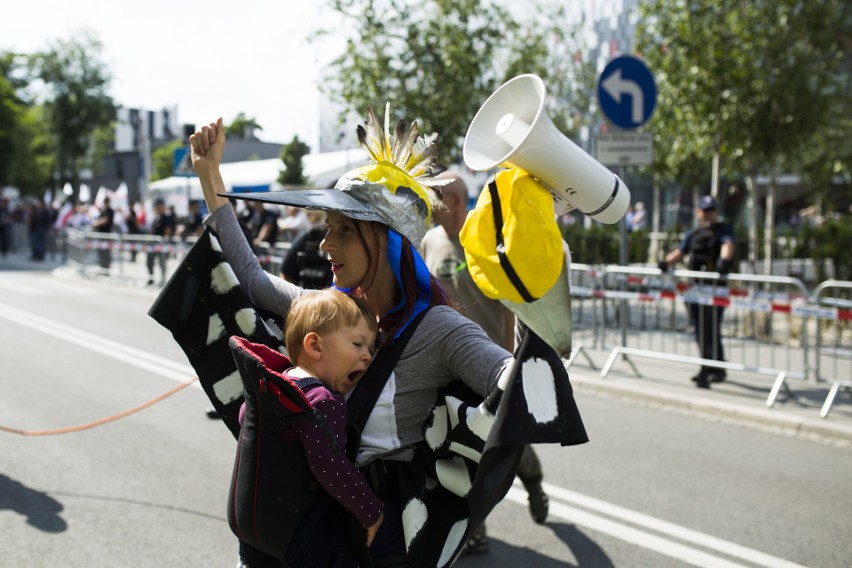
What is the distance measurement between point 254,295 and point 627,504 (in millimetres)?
3394

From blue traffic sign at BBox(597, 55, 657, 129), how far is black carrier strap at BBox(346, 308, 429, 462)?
735 cm

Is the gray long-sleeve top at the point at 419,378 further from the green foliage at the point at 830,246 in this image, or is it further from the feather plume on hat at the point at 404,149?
the green foliage at the point at 830,246

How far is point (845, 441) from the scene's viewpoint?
678 cm

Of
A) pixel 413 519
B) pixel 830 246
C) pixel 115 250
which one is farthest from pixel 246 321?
pixel 115 250

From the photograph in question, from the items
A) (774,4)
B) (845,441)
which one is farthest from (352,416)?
(774,4)

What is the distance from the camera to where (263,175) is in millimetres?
26953

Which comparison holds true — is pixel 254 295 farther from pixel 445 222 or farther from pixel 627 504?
pixel 627 504

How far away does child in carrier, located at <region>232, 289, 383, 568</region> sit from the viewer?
6.30 ft

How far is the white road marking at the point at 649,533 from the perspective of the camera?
14.5 ft

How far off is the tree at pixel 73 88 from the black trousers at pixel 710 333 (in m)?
40.4

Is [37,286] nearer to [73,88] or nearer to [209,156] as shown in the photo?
[209,156]

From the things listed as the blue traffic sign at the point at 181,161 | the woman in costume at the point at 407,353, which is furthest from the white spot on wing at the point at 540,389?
the blue traffic sign at the point at 181,161

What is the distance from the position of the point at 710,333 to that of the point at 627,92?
2.57 metres

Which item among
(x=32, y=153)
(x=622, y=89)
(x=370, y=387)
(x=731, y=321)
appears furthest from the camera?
(x=32, y=153)
